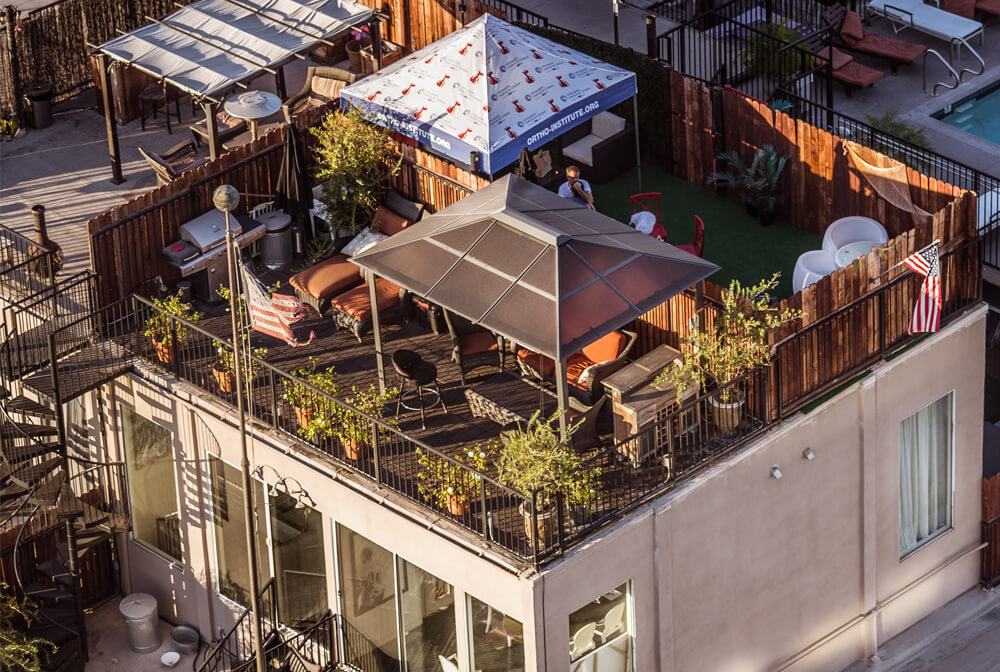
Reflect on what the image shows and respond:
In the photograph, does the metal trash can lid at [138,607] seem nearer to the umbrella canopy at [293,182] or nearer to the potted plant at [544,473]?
the umbrella canopy at [293,182]

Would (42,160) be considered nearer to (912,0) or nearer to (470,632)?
(470,632)

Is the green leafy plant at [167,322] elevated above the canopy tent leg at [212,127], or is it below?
below

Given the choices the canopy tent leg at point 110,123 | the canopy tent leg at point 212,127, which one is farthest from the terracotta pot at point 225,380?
the canopy tent leg at point 110,123

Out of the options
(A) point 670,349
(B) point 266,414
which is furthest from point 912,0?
(B) point 266,414

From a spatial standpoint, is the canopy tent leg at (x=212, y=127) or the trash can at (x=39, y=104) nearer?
the canopy tent leg at (x=212, y=127)

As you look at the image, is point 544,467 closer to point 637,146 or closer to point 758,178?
point 758,178

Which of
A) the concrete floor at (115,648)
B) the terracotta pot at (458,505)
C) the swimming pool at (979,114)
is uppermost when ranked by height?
the terracotta pot at (458,505)
